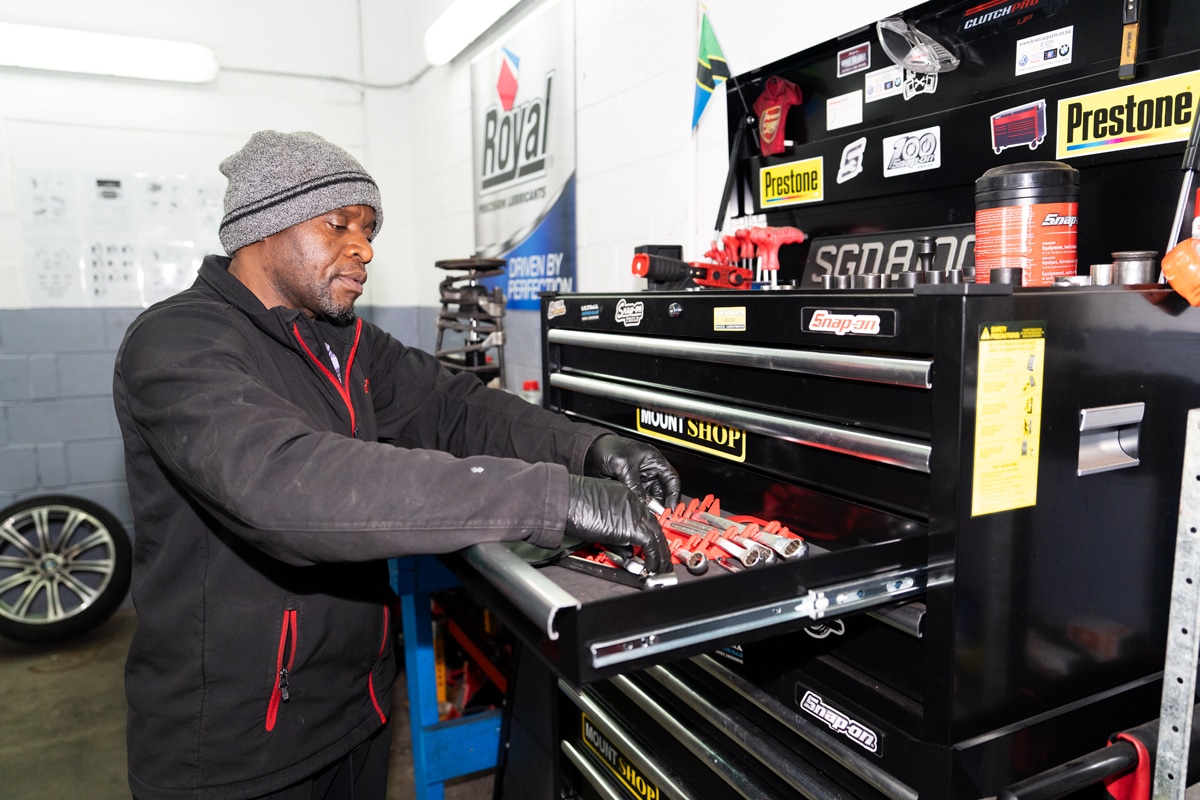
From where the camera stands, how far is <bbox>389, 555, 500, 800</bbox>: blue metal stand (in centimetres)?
202

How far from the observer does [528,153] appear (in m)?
2.81

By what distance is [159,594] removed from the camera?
45.1 inches

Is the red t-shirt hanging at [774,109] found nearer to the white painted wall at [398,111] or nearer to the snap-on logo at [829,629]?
the white painted wall at [398,111]

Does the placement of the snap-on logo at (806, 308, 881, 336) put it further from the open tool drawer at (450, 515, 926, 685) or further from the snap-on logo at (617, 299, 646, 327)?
the snap-on logo at (617, 299, 646, 327)

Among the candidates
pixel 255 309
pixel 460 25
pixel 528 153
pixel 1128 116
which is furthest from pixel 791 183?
pixel 460 25

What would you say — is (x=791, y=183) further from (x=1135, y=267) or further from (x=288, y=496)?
(x=288, y=496)

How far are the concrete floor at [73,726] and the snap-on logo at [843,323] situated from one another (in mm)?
1981

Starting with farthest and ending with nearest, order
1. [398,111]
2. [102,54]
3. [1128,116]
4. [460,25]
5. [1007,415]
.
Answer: [398,111]
[102,54]
[460,25]
[1128,116]
[1007,415]

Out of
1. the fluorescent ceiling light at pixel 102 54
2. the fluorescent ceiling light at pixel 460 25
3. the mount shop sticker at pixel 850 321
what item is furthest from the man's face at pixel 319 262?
the fluorescent ceiling light at pixel 102 54

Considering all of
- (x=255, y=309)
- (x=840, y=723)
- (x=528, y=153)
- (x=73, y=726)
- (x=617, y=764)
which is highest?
(x=528, y=153)

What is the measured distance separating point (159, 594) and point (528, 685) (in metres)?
0.85

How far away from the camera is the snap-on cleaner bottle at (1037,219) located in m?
0.94

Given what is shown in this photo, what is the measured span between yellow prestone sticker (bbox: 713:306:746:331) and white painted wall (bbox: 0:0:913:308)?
0.81 m

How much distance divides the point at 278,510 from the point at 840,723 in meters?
0.67
